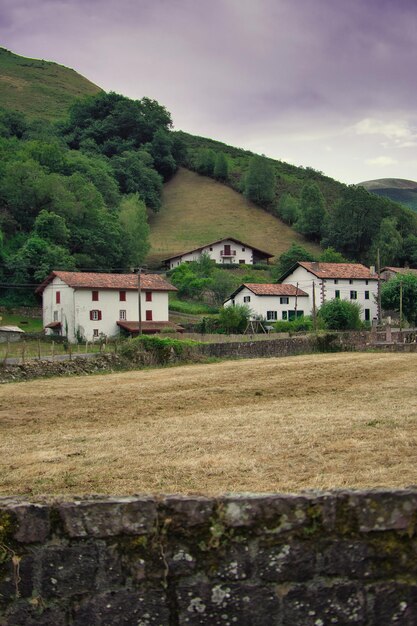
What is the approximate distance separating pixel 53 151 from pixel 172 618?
109058 millimetres

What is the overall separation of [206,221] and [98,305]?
7382 centimetres

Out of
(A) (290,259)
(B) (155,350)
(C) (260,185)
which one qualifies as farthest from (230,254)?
(B) (155,350)

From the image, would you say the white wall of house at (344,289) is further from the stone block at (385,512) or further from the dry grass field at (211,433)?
the stone block at (385,512)

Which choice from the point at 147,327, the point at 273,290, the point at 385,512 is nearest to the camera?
the point at 385,512

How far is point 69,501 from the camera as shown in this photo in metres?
3.98

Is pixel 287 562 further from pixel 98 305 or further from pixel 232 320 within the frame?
pixel 232 320

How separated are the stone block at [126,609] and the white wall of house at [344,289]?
78.6 meters

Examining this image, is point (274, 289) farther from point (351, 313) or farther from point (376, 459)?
point (376, 459)

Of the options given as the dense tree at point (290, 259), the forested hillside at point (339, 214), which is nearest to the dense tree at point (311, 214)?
the forested hillside at point (339, 214)

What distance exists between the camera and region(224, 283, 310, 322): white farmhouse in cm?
7662

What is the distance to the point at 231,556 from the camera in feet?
12.8

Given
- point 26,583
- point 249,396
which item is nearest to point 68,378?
point 249,396

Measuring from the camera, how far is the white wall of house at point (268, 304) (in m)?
76.6

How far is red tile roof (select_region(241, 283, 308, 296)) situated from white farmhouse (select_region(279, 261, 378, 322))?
104 inches
